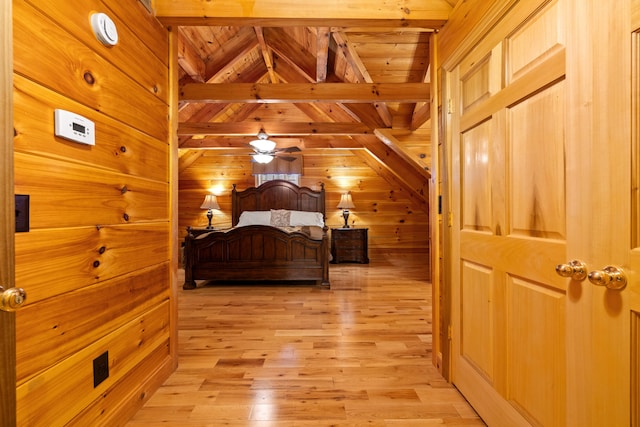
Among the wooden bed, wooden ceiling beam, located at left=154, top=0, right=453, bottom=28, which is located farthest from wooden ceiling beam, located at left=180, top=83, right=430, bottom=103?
wooden ceiling beam, located at left=154, top=0, right=453, bottom=28

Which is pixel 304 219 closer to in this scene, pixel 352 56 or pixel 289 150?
pixel 289 150

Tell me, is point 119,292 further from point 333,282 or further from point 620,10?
point 333,282

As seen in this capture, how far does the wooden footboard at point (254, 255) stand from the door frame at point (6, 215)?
345 cm

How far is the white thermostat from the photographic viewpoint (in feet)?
3.61

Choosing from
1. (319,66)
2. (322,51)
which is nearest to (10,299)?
(322,51)

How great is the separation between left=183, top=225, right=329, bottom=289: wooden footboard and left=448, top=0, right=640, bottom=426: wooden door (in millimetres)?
2722

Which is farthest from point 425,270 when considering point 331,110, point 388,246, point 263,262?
point 331,110

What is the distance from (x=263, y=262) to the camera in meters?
4.30

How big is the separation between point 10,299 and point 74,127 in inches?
26.7

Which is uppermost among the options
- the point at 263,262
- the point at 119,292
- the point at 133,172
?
the point at 133,172

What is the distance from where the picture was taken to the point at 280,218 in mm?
5926

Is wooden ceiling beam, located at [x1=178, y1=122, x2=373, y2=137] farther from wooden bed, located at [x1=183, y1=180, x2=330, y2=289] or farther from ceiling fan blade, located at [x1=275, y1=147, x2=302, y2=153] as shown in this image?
wooden bed, located at [x1=183, y1=180, x2=330, y2=289]

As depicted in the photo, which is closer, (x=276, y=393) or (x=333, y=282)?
(x=276, y=393)

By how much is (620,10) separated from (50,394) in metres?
2.06
